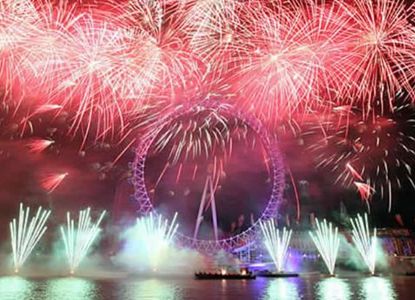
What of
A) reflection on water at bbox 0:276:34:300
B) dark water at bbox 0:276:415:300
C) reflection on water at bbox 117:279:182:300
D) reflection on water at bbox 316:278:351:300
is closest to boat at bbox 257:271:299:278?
dark water at bbox 0:276:415:300

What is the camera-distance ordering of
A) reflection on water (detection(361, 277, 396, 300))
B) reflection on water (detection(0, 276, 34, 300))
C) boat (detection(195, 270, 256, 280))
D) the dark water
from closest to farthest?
reflection on water (detection(0, 276, 34, 300)) → reflection on water (detection(361, 277, 396, 300)) → the dark water → boat (detection(195, 270, 256, 280))

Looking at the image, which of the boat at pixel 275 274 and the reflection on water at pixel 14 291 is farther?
the boat at pixel 275 274

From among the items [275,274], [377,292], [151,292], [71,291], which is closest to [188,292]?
[151,292]

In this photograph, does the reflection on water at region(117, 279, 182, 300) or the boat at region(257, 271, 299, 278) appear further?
the boat at region(257, 271, 299, 278)

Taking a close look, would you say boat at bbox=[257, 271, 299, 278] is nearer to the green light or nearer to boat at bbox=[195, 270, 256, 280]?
boat at bbox=[195, 270, 256, 280]

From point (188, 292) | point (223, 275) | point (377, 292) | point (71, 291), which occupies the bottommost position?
point (377, 292)

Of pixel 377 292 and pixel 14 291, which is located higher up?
pixel 14 291

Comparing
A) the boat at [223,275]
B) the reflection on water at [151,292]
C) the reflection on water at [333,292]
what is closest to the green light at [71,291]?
→ the reflection on water at [151,292]

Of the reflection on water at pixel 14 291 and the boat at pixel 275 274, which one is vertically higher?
the boat at pixel 275 274

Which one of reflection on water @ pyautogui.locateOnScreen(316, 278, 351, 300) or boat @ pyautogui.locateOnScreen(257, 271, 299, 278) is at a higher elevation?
boat @ pyautogui.locateOnScreen(257, 271, 299, 278)

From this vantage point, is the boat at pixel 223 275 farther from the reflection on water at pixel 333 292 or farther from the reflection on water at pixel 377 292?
the reflection on water at pixel 377 292

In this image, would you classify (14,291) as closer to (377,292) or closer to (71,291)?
(71,291)

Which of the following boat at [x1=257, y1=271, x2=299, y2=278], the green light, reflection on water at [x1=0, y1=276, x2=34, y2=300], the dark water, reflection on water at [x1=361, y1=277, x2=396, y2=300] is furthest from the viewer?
boat at [x1=257, y1=271, x2=299, y2=278]

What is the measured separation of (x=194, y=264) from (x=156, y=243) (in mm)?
8397
